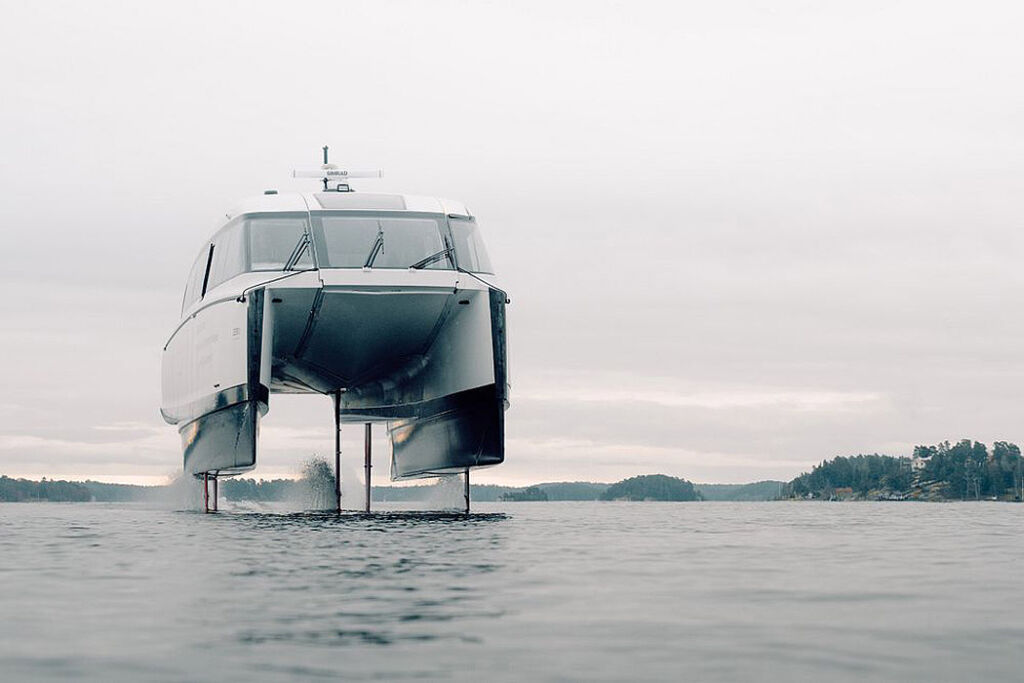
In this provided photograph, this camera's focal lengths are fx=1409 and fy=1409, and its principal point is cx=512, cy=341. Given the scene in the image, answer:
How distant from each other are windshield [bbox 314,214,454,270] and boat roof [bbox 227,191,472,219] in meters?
0.35

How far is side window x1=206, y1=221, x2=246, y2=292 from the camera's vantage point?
82.4 feet

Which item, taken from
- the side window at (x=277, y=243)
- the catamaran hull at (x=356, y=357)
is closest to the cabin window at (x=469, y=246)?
the catamaran hull at (x=356, y=357)

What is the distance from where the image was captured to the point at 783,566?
13.3 m

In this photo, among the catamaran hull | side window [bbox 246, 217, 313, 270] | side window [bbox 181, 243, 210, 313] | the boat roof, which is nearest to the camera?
the catamaran hull

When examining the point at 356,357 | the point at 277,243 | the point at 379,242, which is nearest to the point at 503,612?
the point at 379,242

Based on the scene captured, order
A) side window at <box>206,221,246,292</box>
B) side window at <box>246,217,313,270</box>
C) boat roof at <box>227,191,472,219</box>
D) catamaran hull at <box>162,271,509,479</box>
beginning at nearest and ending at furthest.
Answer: catamaran hull at <box>162,271,509,479</box> < side window at <box>246,217,313,270</box> < side window at <box>206,221,246,292</box> < boat roof at <box>227,191,472,219</box>

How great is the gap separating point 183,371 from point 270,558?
1647 cm

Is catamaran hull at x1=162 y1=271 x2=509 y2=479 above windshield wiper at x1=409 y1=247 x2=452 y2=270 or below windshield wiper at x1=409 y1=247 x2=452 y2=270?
below

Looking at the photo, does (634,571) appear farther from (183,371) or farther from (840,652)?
(183,371)

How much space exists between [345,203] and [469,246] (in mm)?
2383

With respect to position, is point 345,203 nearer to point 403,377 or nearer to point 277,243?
point 277,243

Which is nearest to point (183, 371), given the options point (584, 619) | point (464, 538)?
point (464, 538)

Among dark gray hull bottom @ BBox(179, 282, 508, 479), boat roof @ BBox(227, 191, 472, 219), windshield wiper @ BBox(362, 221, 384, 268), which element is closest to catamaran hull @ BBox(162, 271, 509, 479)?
dark gray hull bottom @ BBox(179, 282, 508, 479)

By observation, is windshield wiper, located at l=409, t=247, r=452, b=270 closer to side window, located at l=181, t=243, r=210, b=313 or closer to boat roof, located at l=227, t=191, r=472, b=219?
boat roof, located at l=227, t=191, r=472, b=219
